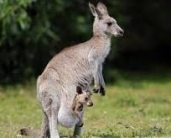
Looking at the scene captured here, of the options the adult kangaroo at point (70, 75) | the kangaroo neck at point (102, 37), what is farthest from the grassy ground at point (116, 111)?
the kangaroo neck at point (102, 37)

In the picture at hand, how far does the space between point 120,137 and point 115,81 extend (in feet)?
28.5

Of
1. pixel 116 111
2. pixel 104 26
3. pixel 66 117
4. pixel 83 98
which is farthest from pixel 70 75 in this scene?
pixel 116 111

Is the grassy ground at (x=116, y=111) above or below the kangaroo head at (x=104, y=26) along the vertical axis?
below

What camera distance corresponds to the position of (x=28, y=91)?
1557 cm

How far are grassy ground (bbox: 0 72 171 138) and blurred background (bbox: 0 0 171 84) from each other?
760 millimetres

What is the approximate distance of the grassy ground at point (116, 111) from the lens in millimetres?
10250

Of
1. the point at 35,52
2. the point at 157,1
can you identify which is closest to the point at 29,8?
the point at 35,52

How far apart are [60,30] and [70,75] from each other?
26.1 feet

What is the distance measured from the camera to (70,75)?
31.5ft

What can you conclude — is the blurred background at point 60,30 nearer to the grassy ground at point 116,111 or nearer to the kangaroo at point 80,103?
the grassy ground at point 116,111

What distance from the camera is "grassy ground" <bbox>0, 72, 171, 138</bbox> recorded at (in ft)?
33.6

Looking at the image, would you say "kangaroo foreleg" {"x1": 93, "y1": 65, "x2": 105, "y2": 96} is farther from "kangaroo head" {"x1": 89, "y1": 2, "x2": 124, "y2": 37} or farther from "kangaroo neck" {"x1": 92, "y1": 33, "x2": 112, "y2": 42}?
"kangaroo head" {"x1": 89, "y1": 2, "x2": 124, "y2": 37}

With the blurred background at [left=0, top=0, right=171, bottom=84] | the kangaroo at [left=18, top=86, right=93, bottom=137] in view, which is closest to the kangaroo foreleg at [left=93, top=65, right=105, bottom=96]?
the kangaroo at [left=18, top=86, right=93, bottom=137]

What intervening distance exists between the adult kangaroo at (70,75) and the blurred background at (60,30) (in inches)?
154
